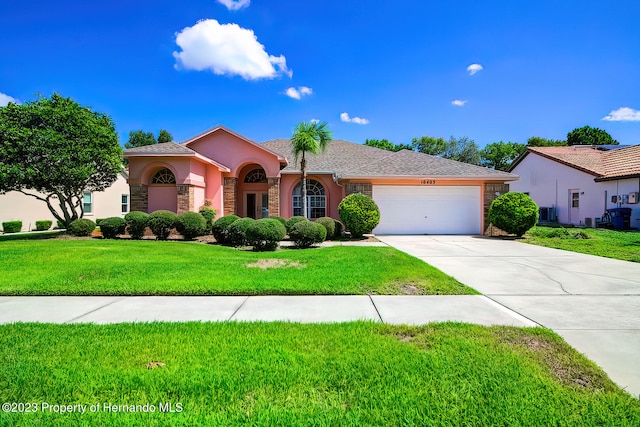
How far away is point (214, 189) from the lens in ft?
58.5

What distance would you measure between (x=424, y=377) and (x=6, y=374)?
150 inches

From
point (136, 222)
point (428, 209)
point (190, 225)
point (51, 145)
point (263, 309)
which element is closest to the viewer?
point (263, 309)

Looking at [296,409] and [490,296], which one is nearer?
[296,409]

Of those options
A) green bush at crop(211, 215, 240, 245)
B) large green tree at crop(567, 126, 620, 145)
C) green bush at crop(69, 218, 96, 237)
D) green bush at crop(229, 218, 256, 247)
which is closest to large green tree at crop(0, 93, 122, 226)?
green bush at crop(69, 218, 96, 237)

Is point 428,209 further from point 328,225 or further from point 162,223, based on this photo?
point 162,223

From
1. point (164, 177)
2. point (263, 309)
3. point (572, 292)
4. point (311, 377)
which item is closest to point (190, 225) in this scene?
point (164, 177)

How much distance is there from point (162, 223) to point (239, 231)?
3.88 m

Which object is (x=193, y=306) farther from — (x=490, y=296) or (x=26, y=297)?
(x=490, y=296)

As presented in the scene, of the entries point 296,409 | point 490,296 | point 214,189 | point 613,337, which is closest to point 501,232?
point 490,296

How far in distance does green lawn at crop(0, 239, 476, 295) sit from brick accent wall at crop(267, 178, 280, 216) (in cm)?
804

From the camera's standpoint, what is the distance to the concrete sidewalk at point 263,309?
4.61m

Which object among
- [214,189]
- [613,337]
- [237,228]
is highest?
[214,189]

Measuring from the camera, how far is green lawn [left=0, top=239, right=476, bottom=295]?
6.07m

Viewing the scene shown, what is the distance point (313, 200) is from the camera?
747 inches
